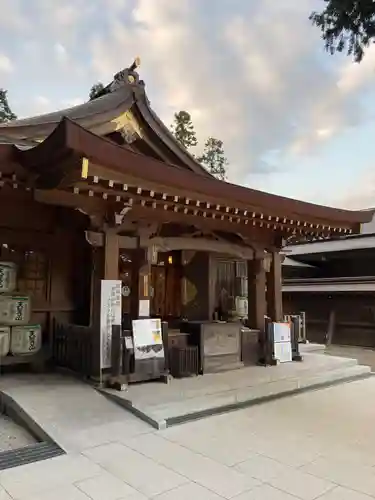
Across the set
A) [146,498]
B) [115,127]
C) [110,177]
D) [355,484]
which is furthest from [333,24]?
[146,498]

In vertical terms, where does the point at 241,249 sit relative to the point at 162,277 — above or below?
above

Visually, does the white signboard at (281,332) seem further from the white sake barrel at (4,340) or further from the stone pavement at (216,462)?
the white sake barrel at (4,340)

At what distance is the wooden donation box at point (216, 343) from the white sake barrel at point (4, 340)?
110 inches

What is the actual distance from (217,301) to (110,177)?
4.51 metres

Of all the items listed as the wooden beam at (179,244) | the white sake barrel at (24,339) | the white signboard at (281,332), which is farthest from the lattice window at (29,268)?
the white signboard at (281,332)

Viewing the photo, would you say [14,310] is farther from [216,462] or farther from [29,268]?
[216,462]

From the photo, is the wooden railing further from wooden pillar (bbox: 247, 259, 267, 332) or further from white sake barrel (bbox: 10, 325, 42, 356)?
wooden pillar (bbox: 247, 259, 267, 332)

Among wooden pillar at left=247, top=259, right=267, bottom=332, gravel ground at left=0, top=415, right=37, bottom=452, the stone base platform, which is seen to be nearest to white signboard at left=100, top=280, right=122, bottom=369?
the stone base platform

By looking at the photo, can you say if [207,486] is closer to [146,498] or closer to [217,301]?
[146,498]

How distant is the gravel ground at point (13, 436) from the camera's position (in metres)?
3.67

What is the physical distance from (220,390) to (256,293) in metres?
2.72

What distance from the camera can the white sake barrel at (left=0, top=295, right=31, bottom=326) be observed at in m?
5.70

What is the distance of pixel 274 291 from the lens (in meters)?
8.08

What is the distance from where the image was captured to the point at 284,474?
10.1ft
